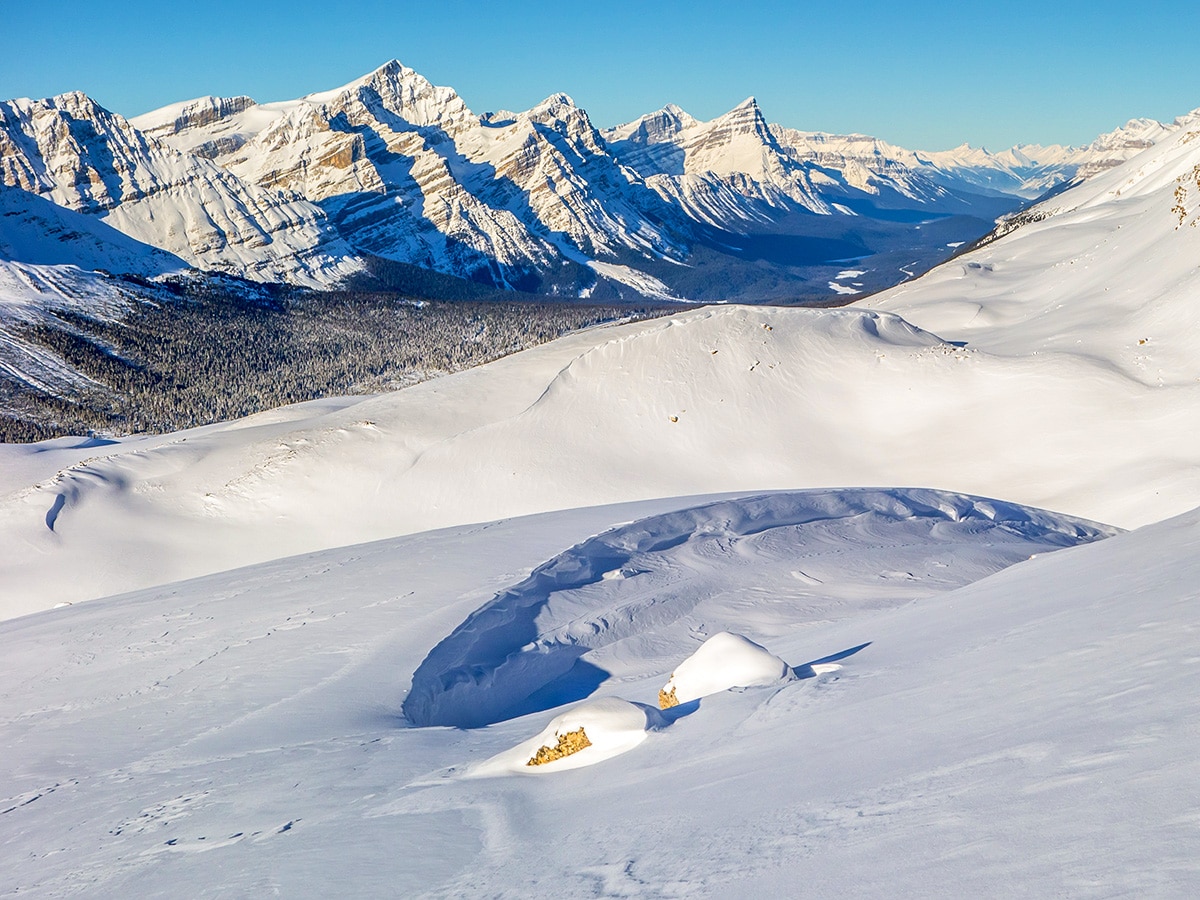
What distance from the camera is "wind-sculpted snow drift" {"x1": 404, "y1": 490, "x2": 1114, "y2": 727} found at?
1394 centimetres

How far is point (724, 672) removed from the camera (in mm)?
9539

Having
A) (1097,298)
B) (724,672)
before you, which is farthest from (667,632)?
(1097,298)

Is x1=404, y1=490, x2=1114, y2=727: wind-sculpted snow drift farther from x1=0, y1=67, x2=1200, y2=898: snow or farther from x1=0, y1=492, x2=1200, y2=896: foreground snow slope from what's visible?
x1=0, y1=492, x2=1200, y2=896: foreground snow slope

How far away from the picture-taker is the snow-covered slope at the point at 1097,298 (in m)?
30.2

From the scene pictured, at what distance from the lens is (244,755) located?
31.5ft

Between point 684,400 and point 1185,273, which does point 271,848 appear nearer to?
point 684,400

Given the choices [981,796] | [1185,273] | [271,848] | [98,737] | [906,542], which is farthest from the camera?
[1185,273]

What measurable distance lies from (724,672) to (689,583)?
7850mm

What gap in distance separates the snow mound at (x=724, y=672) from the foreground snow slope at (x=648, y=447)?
19.2m

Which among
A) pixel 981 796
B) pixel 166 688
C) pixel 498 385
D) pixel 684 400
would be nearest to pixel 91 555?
pixel 498 385

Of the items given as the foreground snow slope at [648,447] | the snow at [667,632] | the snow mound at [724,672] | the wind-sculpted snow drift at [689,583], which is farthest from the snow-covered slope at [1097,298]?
the snow mound at [724,672]

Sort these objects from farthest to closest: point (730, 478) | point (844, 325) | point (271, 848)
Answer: point (844, 325), point (730, 478), point (271, 848)

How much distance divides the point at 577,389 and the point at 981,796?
29921 mm

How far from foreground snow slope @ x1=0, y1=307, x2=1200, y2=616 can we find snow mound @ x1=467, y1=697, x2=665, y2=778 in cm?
2078
